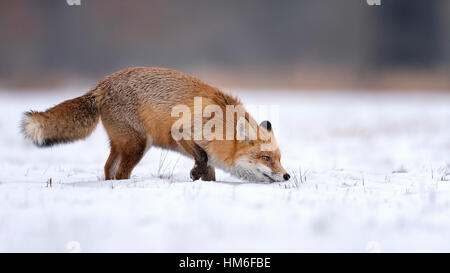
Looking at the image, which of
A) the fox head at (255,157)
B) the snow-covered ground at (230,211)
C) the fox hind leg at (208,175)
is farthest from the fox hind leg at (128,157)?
the fox head at (255,157)

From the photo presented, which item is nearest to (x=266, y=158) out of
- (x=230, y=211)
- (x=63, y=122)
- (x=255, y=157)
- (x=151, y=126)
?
(x=255, y=157)

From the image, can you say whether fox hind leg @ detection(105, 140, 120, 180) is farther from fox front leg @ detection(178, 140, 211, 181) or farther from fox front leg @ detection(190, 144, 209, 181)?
fox front leg @ detection(190, 144, 209, 181)

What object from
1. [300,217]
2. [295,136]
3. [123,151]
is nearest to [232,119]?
[123,151]

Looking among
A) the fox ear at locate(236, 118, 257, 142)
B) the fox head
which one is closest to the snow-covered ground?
the fox head

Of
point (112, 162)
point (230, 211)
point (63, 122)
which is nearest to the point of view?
point (230, 211)

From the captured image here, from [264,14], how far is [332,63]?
9.15 m

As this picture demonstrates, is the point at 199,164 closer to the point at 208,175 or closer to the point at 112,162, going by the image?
the point at 208,175

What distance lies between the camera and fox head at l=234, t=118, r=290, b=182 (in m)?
5.98

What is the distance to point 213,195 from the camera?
4629mm

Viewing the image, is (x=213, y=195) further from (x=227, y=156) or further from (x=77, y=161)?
(x=77, y=161)

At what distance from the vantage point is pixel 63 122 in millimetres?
5953

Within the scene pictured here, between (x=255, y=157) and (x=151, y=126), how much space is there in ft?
5.29

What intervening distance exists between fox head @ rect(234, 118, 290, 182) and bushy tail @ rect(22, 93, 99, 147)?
2228mm

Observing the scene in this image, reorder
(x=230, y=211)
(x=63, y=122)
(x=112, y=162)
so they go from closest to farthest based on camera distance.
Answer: (x=230, y=211) < (x=63, y=122) < (x=112, y=162)
